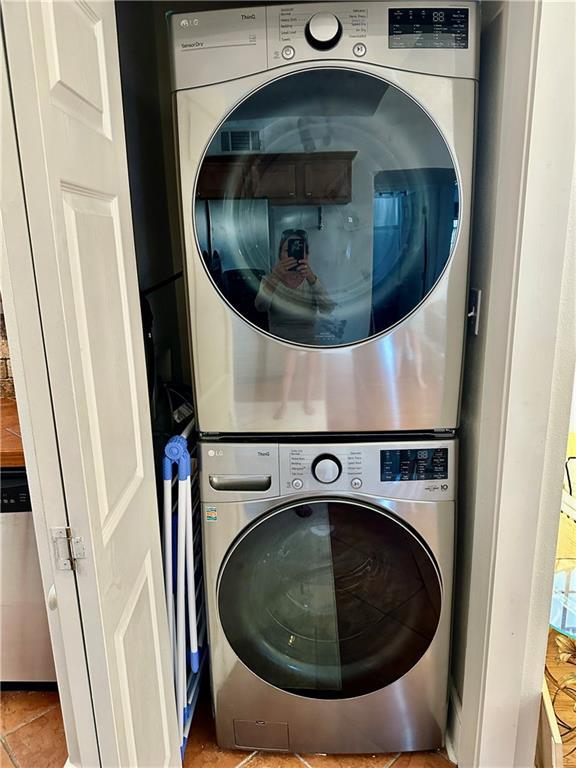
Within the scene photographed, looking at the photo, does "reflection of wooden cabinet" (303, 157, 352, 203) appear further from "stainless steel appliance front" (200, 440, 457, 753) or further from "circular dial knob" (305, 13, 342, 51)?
"stainless steel appliance front" (200, 440, 457, 753)

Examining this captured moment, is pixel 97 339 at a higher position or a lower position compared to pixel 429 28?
lower

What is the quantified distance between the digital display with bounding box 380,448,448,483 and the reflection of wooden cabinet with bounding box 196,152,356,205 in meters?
0.58

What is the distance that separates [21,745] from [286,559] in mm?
751

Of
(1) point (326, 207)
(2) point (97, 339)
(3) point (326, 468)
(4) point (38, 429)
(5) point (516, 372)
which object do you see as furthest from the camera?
(3) point (326, 468)

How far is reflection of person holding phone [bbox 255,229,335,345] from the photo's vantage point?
1214 mm

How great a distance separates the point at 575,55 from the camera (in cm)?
96

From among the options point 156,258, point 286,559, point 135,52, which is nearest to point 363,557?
point 286,559

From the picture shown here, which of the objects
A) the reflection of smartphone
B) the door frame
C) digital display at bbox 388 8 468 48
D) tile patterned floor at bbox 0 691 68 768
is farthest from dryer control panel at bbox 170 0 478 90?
tile patterned floor at bbox 0 691 68 768

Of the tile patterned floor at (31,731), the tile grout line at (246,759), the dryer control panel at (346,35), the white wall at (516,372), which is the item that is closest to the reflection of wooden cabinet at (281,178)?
the dryer control panel at (346,35)

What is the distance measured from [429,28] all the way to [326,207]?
0.39 meters

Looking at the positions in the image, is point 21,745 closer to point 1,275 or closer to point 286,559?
point 286,559

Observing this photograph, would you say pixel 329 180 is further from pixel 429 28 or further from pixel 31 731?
pixel 31 731

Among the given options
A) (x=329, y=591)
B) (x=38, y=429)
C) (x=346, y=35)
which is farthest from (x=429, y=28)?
(x=329, y=591)

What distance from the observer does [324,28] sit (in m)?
1.10
